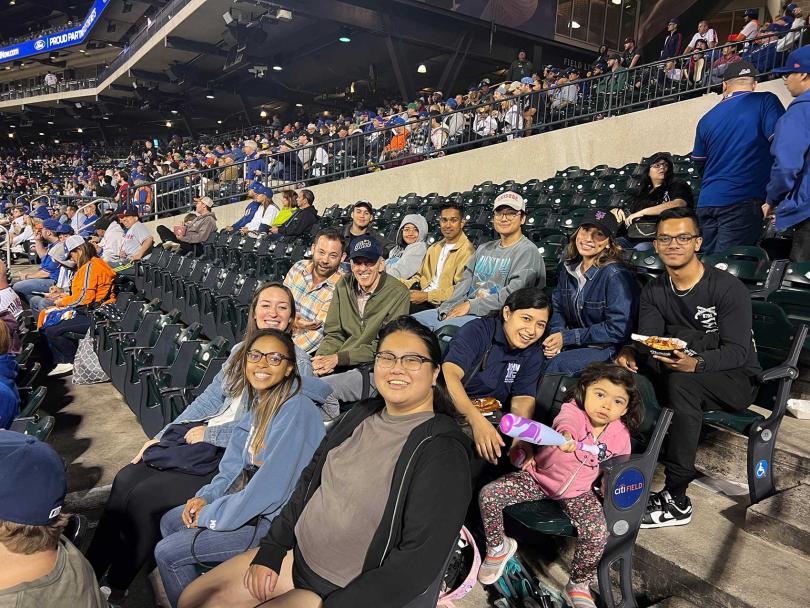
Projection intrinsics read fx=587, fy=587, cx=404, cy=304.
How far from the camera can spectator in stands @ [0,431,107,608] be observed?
1.42 meters

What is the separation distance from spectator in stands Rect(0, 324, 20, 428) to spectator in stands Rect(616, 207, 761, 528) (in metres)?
3.18

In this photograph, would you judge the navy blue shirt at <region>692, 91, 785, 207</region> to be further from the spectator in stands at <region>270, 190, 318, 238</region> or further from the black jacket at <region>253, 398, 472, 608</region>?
the spectator in stands at <region>270, 190, 318, 238</region>

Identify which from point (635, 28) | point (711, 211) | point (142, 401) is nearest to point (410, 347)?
point (142, 401)

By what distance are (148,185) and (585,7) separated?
56.4 feet

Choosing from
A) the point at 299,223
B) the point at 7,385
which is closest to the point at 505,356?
the point at 7,385

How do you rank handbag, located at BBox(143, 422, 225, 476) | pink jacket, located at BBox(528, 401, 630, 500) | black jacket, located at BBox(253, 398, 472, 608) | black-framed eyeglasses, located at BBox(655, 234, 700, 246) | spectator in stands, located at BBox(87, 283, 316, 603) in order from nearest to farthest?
black jacket, located at BBox(253, 398, 472, 608)
pink jacket, located at BBox(528, 401, 630, 500)
spectator in stands, located at BBox(87, 283, 316, 603)
handbag, located at BBox(143, 422, 225, 476)
black-framed eyeglasses, located at BBox(655, 234, 700, 246)

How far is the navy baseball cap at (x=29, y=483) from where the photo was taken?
1.48 meters

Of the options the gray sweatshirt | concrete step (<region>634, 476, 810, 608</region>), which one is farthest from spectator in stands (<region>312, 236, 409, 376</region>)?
concrete step (<region>634, 476, 810, 608</region>)

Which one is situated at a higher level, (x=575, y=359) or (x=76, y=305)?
(x=575, y=359)

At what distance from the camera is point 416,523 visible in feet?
5.71

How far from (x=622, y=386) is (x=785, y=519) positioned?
0.93 m

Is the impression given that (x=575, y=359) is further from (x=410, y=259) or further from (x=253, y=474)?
(x=410, y=259)

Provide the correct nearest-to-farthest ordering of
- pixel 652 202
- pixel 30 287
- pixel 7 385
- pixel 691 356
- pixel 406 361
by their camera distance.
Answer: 1. pixel 406 361
2. pixel 691 356
3. pixel 7 385
4. pixel 652 202
5. pixel 30 287

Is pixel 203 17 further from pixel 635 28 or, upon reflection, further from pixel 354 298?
pixel 354 298
